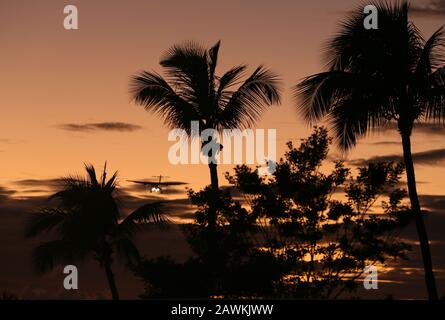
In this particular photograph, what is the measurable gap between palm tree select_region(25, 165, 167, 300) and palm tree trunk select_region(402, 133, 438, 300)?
14009 mm

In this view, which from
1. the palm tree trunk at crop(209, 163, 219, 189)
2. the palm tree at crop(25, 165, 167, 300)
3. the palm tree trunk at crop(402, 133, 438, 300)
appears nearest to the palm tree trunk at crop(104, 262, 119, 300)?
the palm tree at crop(25, 165, 167, 300)

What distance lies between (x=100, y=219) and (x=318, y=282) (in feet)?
41.3

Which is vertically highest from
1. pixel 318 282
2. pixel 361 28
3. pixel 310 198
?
pixel 361 28

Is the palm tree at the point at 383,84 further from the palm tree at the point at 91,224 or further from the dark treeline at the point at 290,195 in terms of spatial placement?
the palm tree at the point at 91,224

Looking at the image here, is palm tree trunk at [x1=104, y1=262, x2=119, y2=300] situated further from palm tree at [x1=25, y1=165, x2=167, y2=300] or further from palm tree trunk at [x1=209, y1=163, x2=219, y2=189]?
palm tree trunk at [x1=209, y1=163, x2=219, y2=189]

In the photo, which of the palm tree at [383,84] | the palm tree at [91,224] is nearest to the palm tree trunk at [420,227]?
the palm tree at [383,84]

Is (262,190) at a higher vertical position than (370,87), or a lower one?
lower

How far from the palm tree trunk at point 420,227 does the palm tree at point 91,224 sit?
1401 centimetres

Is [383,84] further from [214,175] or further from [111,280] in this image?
[111,280]
